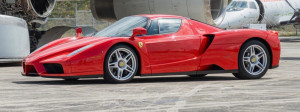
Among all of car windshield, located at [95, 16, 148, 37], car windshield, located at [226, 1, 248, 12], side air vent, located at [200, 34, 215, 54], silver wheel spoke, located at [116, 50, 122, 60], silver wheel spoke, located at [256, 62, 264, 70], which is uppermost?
car windshield, located at [95, 16, 148, 37]

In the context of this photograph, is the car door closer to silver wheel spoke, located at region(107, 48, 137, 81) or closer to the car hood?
silver wheel spoke, located at region(107, 48, 137, 81)

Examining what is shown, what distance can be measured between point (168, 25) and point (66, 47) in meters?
1.73

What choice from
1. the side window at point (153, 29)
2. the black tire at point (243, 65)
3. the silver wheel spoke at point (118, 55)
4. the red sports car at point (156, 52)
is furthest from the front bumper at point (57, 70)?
the black tire at point (243, 65)

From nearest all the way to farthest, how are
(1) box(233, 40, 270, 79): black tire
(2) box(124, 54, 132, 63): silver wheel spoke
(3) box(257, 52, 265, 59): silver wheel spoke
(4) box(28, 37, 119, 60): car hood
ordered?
(4) box(28, 37, 119, 60): car hood < (2) box(124, 54, 132, 63): silver wheel spoke < (1) box(233, 40, 270, 79): black tire < (3) box(257, 52, 265, 59): silver wheel spoke

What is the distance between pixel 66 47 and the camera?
966 centimetres

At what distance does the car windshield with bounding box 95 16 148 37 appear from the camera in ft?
33.2

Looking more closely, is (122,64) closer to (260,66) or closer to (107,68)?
(107,68)

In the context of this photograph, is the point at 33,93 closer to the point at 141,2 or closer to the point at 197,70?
the point at 197,70

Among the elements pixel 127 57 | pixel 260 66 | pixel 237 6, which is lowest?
pixel 237 6

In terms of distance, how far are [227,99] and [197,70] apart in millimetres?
2890

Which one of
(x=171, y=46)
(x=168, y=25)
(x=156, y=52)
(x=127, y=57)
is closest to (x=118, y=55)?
(x=127, y=57)

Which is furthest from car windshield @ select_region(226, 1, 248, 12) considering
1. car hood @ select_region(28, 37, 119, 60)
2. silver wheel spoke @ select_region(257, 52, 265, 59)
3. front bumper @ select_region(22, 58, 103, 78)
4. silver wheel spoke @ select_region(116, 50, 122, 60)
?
front bumper @ select_region(22, 58, 103, 78)

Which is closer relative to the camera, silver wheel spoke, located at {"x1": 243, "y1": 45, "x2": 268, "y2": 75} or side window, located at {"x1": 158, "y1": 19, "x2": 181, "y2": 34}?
side window, located at {"x1": 158, "y1": 19, "x2": 181, "y2": 34}

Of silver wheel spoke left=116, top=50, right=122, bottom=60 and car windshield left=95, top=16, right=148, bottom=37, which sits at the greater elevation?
car windshield left=95, top=16, right=148, bottom=37
